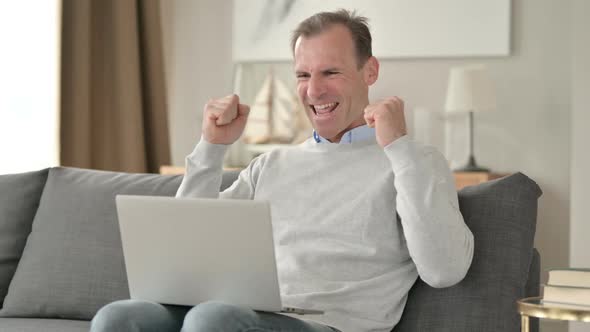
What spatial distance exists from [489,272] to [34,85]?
10.2 feet

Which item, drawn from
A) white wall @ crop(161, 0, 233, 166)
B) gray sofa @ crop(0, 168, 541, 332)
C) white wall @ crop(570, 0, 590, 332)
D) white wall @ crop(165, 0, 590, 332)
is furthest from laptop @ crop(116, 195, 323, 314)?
white wall @ crop(161, 0, 233, 166)

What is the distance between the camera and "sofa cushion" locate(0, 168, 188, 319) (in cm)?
243

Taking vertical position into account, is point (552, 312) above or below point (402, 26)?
below

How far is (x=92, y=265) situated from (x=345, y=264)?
0.75m

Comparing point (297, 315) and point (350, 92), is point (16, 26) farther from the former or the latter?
point (297, 315)

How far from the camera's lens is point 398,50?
16.4 feet

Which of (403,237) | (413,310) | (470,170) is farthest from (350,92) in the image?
(470,170)

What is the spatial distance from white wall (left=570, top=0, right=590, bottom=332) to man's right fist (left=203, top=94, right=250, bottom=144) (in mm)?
2231

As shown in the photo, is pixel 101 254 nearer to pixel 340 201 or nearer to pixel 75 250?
pixel 75 250

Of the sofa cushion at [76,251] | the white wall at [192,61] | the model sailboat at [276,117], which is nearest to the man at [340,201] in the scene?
the sofa cushion at [76,251]

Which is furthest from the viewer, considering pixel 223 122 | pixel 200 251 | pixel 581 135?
pixel 581 135

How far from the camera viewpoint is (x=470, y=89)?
179 inches

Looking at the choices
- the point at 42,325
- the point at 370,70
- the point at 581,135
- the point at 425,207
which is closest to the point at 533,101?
the point at 581,135

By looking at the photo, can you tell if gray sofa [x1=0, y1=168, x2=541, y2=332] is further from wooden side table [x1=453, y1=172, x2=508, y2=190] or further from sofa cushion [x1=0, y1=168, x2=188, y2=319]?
wooden side table [x1=453, y1=172, x2=508, y2=190]
